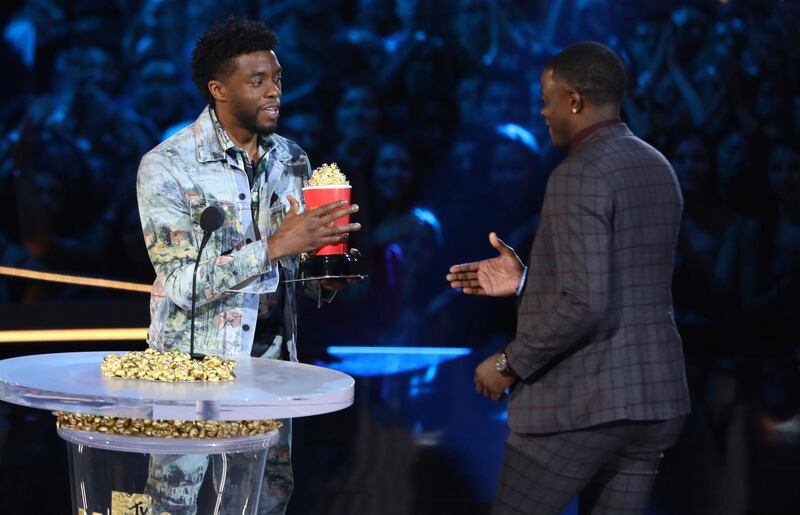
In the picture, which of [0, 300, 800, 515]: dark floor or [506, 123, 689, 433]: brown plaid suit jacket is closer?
[506, 123, 689, 433]: brown plaid suit jacket

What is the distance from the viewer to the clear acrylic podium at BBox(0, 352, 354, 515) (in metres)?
1.87

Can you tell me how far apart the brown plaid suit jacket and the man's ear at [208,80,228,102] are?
37.2 inches

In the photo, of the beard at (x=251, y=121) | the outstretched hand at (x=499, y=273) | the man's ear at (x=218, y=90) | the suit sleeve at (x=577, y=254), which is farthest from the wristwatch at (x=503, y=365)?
the man's ear at (x=218, y=90)

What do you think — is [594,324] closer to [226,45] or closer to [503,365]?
[503,365]

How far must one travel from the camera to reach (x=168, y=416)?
1.86m

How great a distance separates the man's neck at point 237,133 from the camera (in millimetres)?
2643

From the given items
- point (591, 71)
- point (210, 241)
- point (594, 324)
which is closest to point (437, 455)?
point (210, 241)

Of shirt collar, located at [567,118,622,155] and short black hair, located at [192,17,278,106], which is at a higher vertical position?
short black hair, located at [192,17,278,106]

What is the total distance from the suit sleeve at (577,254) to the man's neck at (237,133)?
0.91 meters

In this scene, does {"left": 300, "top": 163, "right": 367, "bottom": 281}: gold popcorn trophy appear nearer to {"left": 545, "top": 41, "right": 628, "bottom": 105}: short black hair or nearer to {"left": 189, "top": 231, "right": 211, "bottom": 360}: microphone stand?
{"left": 189, "top": 231, "right": 211, "bottom": 360}: microphone stand

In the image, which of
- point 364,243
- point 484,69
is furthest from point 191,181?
point 484,69

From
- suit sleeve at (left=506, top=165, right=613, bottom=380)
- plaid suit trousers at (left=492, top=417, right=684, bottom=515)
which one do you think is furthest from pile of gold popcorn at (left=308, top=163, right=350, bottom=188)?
plaid suit trousers at (left=492, top=417, right=684, bottom=515)

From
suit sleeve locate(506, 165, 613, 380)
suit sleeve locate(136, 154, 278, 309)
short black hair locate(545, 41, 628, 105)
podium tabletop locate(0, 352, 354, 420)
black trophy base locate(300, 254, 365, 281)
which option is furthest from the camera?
black trophy base locate(300, 254, 365, 281)

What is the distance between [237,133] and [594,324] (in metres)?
1.10
